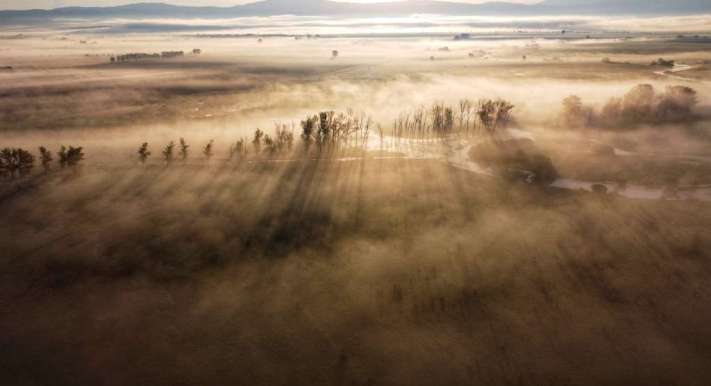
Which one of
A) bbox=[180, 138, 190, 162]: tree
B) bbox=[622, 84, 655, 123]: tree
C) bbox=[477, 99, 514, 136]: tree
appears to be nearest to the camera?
bbox=[180, 138, 190, 162]: tree

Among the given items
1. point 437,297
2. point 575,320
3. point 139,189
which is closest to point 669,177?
point 575,320

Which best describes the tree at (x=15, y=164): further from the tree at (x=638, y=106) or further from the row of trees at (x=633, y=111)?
the tree at (x=638, y=106)

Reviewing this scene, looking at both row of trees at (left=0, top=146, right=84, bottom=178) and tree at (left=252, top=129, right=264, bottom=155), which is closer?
row of trees at (left=0, top=146, right=84, bottom=178)

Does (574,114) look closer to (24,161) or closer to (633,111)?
(633,111)

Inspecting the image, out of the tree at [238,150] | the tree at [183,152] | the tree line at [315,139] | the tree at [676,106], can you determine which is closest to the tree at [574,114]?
the tree line at [315,139]

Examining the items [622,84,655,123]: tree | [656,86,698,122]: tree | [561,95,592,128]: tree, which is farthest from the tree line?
[656,86,698,122]: tree

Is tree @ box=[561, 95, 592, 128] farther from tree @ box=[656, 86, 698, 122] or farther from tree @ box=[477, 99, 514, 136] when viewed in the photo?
tree @ box=[656, 86, 698, 122]

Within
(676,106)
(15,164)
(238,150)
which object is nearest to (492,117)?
(676,106)
